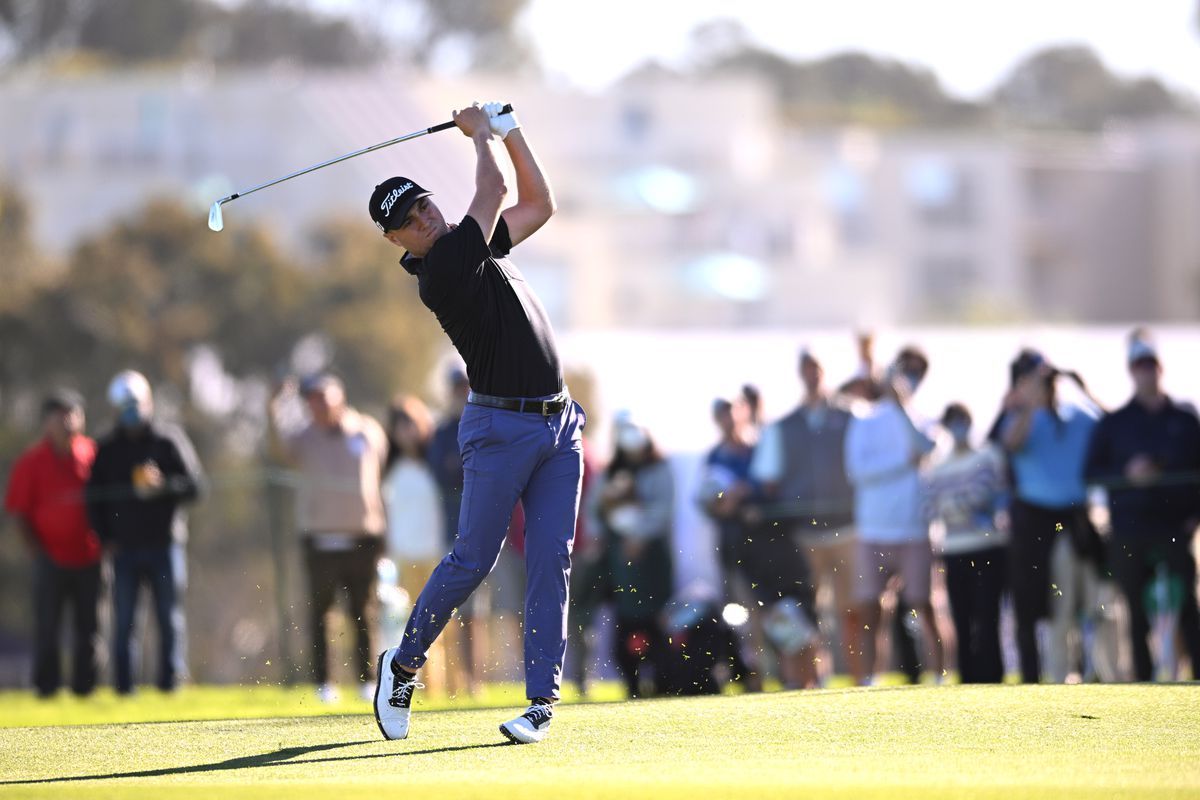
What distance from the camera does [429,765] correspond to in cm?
736

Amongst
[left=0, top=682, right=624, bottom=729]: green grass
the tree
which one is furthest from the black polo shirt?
the tree

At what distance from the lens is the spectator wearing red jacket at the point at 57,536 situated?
580 inches

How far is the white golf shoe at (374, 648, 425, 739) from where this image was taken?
26.4ft

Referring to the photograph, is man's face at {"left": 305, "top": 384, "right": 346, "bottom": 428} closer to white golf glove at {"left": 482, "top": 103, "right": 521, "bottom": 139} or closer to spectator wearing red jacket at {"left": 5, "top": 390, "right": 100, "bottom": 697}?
spectator wearing red jacket at {"left": 5, "top": 390, "right": 100, "bottom": 697}

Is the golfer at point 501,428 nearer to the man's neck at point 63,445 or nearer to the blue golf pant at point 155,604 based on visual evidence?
the blue golf pant at point 155,604

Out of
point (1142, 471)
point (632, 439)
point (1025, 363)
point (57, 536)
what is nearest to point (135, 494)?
point (57, 536)

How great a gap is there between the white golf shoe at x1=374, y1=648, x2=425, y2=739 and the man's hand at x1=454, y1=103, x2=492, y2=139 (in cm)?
195

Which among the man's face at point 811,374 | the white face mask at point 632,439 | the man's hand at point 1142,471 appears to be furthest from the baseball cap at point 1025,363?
the white face mask at point 632,439

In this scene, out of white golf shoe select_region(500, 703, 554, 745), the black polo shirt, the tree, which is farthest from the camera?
the tree

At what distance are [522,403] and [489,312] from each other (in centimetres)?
37

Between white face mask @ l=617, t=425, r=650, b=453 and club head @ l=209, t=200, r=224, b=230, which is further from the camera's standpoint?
white face mask @ l=617, t=425, r=650, b=453

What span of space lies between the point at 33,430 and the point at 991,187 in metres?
55.2

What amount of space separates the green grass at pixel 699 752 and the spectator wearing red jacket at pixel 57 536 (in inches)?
224

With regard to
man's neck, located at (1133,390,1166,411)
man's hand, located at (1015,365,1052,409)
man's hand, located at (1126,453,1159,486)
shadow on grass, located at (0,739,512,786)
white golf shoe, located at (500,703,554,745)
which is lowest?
shadow on grass, located at (0,739,512,786)
